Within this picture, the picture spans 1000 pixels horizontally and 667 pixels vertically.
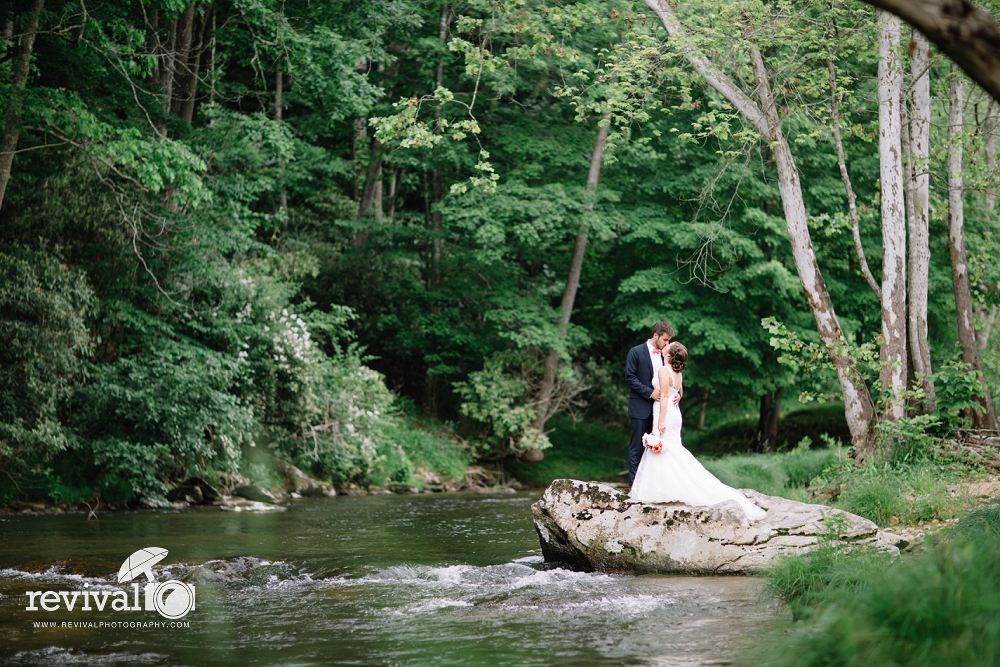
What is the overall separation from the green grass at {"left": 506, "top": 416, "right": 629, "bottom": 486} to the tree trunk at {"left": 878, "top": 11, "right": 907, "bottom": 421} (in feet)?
47.1

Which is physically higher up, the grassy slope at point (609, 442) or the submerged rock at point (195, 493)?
the submerged rock at point (195, 493)

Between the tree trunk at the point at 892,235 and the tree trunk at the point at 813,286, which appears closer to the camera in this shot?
the tree trunk at the point at 892,235

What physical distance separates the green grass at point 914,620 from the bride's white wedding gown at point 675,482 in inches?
160

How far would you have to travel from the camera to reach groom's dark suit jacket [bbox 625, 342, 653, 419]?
1039 cm

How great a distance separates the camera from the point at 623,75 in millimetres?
12586

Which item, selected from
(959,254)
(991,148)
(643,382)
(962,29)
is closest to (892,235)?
(959,254)

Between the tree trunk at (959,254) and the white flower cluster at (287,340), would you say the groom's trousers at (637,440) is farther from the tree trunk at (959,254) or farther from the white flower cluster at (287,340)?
the white flower cluster at (287,340)

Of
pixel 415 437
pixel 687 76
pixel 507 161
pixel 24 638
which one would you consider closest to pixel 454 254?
pixel 507 161

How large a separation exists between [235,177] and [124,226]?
2995mm

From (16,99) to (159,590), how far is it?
8.65 m

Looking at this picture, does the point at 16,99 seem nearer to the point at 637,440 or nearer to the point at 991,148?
the point at 637,440

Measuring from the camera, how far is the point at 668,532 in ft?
28.4

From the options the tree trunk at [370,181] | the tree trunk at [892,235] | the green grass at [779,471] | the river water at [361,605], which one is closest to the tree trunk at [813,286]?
the tree trunk at [892,235]

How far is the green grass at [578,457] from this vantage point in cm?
2641
